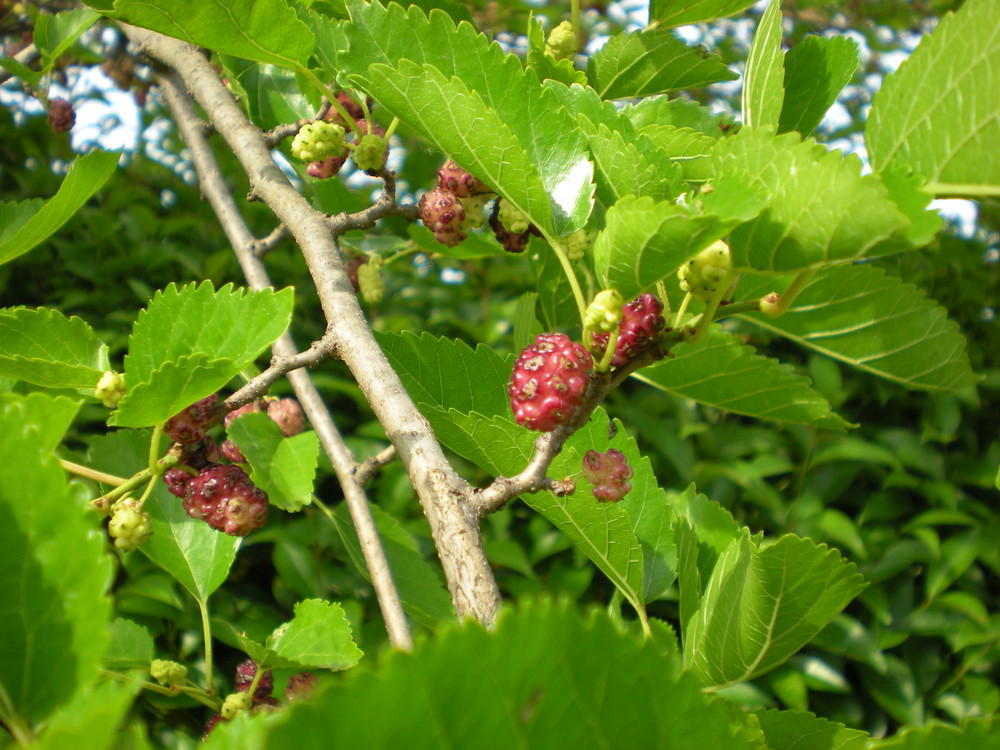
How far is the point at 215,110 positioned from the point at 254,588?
83 centimetres

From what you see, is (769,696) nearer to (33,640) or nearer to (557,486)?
(557,486)

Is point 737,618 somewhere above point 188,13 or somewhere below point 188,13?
below

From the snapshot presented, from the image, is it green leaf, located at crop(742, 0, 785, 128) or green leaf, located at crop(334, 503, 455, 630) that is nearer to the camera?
green leaf, located at crop(742, 0, 785, 128)

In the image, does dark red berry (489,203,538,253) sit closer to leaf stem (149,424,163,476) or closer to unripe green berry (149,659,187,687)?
leaf stem (149,424,163,476)

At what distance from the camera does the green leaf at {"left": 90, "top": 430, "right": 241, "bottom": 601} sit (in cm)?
75

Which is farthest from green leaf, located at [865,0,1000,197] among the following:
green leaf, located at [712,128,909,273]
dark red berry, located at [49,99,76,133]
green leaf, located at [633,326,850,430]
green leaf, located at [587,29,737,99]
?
dark red berry, located at [49,99,76,133]

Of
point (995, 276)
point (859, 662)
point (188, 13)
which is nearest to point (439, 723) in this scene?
point (188, 13)

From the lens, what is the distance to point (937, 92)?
1.38 ft

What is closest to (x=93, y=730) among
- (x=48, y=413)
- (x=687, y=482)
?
(x=48, y=413)

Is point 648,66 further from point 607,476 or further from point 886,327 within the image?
point 607,476

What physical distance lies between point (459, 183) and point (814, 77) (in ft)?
0.99

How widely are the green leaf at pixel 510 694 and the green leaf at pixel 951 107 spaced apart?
11.3 inches

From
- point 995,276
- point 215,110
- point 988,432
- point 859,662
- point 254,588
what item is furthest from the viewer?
point 995,276

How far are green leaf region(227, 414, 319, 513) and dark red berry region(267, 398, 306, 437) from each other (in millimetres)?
69
